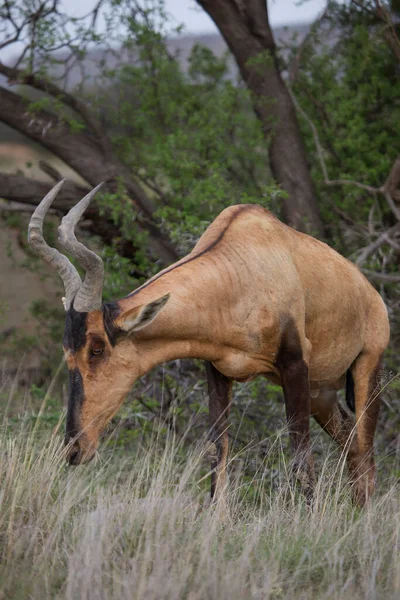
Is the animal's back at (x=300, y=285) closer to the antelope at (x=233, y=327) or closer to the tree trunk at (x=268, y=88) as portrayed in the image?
the antelope at (x=233, y=327)

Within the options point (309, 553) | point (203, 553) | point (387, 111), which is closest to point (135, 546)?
point (203, 553)

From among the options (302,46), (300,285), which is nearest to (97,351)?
(300,285)

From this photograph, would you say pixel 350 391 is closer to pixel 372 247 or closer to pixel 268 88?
pixel 372 247

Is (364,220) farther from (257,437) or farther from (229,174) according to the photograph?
(257,437)

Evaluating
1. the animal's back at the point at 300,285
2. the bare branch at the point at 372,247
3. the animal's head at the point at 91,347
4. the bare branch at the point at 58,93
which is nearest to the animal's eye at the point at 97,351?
the animal's head at the point at 91,347

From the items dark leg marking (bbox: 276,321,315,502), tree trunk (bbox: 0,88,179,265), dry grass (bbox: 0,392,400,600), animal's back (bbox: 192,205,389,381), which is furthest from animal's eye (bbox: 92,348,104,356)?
tree trunk (bbox: 0,88,179,265)

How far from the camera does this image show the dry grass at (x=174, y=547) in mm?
4148

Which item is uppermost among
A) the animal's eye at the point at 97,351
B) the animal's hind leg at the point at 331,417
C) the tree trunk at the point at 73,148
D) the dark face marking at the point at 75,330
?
the tree trunk at the point at 73,148

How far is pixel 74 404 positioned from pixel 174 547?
124 centimetres

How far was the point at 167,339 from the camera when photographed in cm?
574

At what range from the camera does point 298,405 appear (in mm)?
6148

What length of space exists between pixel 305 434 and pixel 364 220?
17.4 feet

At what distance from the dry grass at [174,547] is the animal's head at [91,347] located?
358mm

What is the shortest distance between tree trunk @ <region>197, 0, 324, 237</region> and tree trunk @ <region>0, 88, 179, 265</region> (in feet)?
5.23
